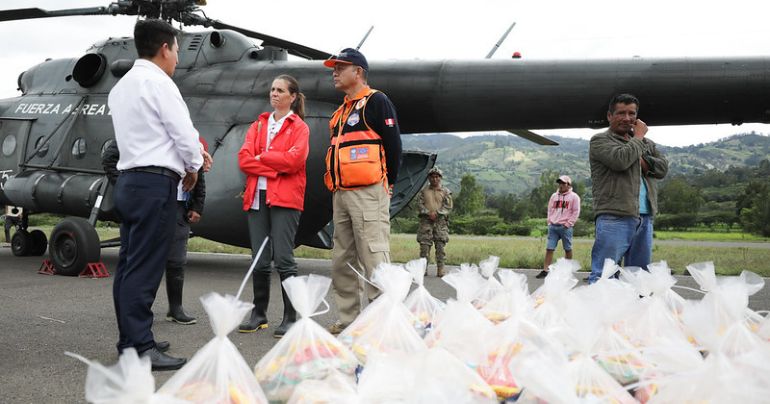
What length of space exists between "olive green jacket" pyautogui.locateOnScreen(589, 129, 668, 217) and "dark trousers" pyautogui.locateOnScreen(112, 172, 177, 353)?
2665 mm

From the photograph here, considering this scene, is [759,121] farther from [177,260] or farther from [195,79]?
[195,79]

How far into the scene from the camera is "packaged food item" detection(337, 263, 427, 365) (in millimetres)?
2322

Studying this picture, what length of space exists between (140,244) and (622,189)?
9.51ft

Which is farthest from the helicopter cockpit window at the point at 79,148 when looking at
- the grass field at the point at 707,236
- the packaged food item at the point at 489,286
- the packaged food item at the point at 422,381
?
the grass field at the point at 707,236

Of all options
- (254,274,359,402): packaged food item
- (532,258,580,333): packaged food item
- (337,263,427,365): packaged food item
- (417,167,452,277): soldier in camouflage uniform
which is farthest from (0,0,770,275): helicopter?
(532,258,580,333): packaged food item

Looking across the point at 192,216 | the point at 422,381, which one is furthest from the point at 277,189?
the point at 422,381

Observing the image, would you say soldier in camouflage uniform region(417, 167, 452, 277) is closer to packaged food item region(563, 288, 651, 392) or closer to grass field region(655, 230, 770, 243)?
packaged food item region(563, 288, 651, 392)

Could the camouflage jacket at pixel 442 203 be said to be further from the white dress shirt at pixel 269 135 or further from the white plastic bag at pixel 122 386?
the white plastic bag at pixel 122 386

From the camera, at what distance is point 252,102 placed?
7.51m

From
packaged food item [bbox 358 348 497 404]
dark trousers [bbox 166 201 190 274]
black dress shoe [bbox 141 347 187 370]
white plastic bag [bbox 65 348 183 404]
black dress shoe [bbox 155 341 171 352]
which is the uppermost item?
white plastic bag [bbox 65 348 183 404]

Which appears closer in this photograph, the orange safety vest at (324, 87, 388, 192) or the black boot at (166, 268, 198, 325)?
the orange safety vest at (324, 87, 388, 192)

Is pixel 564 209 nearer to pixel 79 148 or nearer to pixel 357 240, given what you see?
pixel 357 240

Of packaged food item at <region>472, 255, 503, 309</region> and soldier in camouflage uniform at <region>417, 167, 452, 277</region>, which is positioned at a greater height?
packaged food item at <region>472, 255, 503, 309</region>

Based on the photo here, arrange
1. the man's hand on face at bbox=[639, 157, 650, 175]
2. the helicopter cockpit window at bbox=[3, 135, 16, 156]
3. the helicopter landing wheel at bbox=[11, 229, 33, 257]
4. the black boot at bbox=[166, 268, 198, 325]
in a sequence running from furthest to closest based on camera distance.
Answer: the helicopter landing wheel at bbox=[11, 229, 33, 257], the helicopter cockpit window at bbox=[3, 135, 16, 156], the black boot at bbox=[166, 268, 198, 325], the man's hand on face at bbox=[639, 157, 650, 175]
